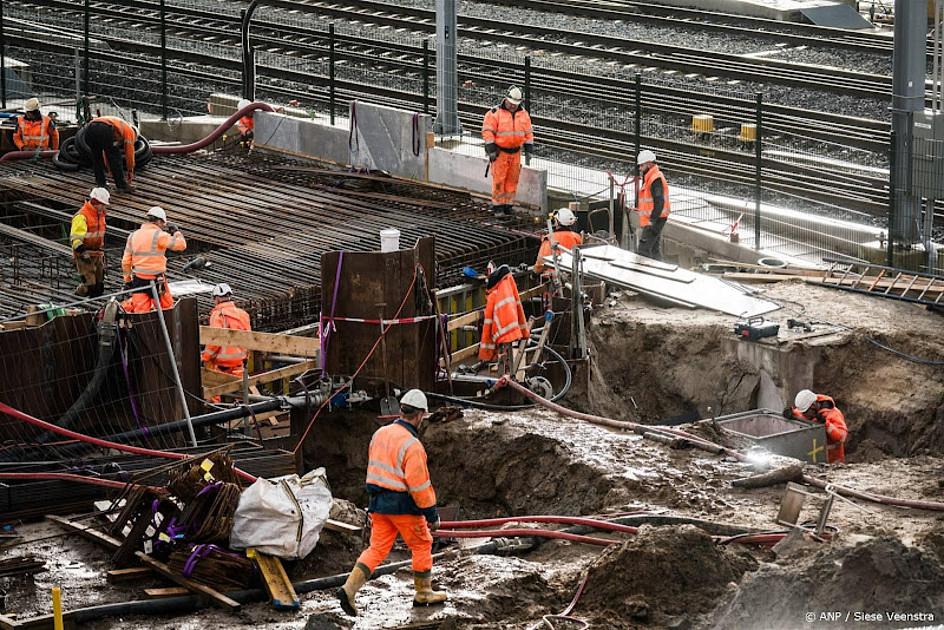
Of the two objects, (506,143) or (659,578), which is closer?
(659,578)

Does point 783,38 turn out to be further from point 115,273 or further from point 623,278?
point 115,273

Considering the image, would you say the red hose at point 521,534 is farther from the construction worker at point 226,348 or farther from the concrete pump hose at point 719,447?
the construction worker at point 226,348

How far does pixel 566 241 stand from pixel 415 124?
5.50 meters

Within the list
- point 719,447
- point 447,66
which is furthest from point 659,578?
point 447,66

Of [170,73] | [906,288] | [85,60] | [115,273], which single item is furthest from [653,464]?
[170,73]

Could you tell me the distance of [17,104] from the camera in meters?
30.5

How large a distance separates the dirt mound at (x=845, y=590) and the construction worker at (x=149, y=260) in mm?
7944

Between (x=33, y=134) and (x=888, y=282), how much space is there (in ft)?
44.6

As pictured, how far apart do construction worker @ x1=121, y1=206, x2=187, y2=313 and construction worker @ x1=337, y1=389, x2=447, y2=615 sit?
20.7ft

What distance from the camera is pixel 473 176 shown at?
23.7 meters

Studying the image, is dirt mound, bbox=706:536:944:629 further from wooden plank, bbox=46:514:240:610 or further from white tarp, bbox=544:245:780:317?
white tarp, bbox=544:245:780:317

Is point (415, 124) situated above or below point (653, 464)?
above

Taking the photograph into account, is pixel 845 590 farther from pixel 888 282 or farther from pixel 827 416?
pixel 888 282

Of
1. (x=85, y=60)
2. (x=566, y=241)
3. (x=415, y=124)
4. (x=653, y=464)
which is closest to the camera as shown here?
(x=653, y=464)
